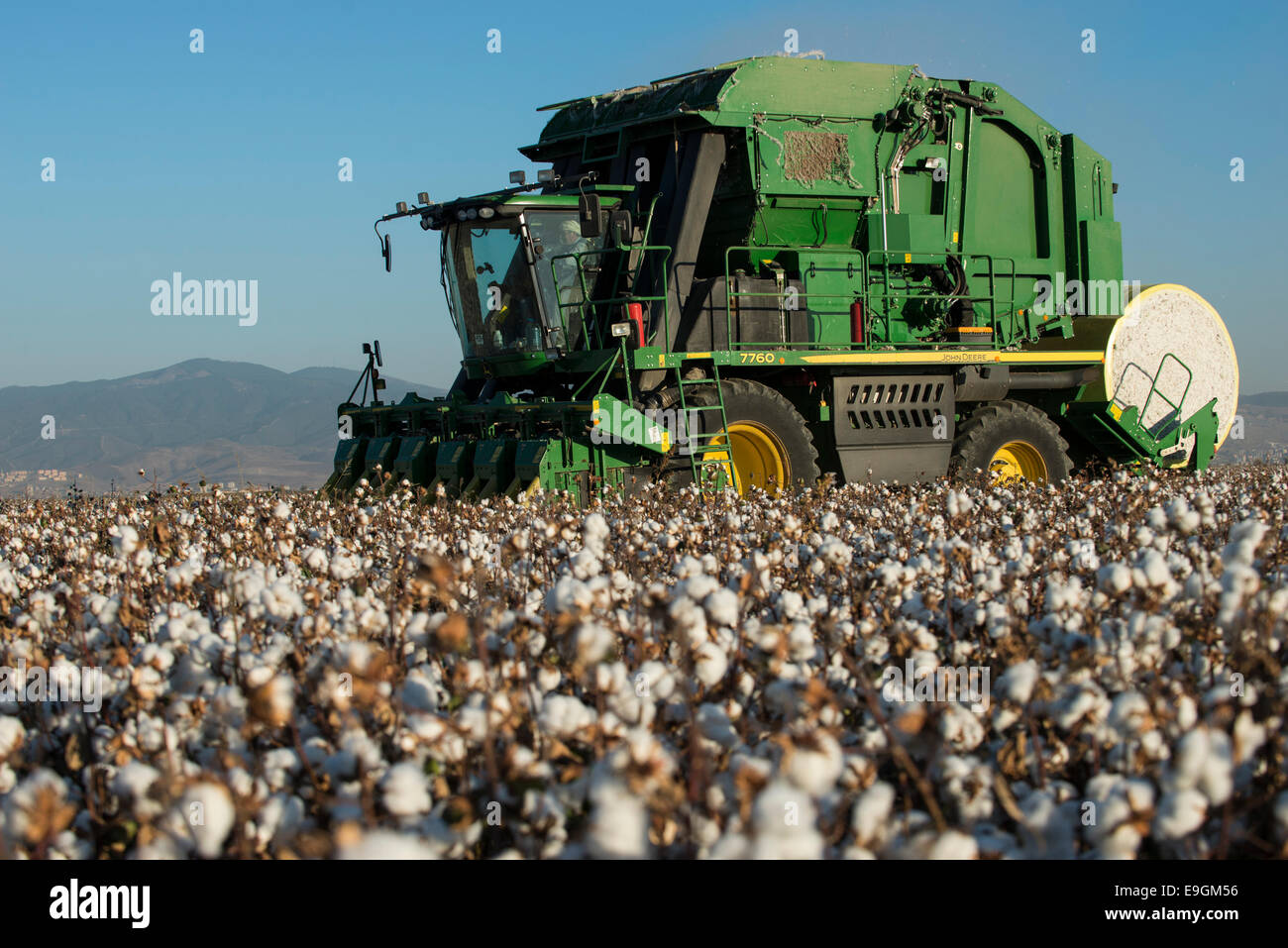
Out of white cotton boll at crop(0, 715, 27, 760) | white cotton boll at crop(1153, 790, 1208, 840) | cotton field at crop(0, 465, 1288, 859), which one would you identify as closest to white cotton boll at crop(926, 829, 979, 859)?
cotton field at crop(0, 465, 1288, 859)

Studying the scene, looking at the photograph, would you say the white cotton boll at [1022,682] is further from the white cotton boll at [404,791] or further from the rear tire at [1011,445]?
the rear tire at [1011,445]

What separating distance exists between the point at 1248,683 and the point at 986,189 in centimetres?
1289

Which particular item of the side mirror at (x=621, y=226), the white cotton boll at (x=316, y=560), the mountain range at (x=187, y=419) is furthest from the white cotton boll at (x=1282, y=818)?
the mountain range at (x=187, y=419)

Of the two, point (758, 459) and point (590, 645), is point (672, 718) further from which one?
point (758, 459)

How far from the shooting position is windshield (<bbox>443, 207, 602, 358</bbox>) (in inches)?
507

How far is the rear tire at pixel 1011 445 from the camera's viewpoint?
1415 centimetres

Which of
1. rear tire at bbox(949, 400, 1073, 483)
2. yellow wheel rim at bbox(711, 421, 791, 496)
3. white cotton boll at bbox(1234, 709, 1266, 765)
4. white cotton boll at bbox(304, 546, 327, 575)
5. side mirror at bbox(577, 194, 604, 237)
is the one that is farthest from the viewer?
rear tire at bbox(949, 400, 1073, 483)

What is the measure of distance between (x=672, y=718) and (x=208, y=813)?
1.38m

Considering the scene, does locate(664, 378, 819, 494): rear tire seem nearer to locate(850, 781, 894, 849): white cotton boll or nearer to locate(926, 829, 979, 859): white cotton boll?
locate(850, 781, 894, 849): white cotton boll

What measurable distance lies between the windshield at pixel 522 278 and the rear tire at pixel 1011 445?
194 inches

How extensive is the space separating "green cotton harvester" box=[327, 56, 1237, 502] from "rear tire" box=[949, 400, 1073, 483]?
1.3 inches
